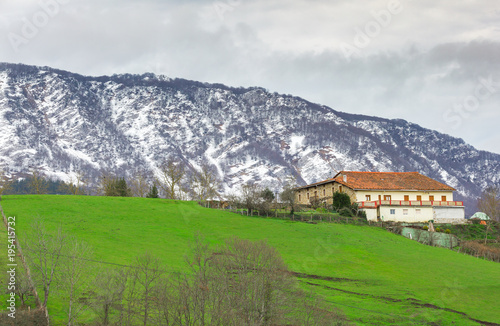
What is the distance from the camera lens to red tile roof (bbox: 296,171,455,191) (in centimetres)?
9626

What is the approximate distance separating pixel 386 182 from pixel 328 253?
46.2 meters

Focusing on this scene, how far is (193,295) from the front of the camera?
111ft

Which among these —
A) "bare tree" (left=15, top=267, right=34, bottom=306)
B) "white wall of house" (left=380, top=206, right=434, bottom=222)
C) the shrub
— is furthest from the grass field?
"white wall of house" (left=380, top=206, right=434, bottom=222)

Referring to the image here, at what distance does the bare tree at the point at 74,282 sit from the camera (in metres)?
33.1

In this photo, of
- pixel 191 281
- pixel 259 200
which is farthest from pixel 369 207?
pixel 191 281

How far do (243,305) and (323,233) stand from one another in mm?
34656

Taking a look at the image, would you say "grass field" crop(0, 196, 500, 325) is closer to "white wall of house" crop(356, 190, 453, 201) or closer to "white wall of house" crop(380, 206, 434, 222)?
"white wall of house" crop(380, 206, 434, 222)

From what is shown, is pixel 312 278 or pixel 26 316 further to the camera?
pixel 312 278

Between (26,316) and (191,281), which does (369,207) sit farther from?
(26,316)

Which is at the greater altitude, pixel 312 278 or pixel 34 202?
pixel 34 202

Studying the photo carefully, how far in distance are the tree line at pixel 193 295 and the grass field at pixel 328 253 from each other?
89.0 inches

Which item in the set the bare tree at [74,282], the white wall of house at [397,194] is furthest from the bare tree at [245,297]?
the white wall of house at [397,194]

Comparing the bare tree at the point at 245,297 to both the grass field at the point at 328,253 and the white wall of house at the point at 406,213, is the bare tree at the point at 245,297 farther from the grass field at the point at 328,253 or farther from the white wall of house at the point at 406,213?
the white wall of house at the point at 406,213

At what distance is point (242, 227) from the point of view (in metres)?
66.6
